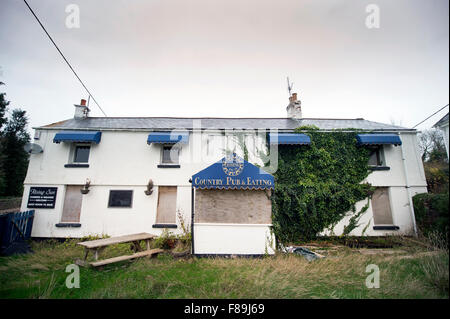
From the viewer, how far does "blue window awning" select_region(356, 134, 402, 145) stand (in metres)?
8.48

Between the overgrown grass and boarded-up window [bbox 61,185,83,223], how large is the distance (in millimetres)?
2409

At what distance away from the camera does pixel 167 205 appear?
8.92 meters

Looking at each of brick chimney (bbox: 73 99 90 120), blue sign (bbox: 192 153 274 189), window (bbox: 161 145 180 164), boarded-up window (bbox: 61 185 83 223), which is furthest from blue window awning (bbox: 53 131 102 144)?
blue sign (bbox: 192 153 274 189)

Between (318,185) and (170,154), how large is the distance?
7.72 metres

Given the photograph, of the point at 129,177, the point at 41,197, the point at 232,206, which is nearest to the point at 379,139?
the point at 232,206

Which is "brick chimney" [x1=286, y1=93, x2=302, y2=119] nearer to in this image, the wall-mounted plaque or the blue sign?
the blue sign

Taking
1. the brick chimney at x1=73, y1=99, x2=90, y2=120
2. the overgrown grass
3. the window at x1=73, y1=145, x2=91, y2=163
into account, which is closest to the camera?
the overgrown grass

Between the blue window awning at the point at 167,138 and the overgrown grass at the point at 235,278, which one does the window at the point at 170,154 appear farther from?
the overgrown grass at the point at 235,278

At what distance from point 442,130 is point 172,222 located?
9.70 m

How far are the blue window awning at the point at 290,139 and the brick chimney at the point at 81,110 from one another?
1226 centimetres

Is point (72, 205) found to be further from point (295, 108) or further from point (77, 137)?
point (295, 108)

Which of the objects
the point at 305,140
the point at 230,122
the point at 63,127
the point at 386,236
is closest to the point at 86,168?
the point at 63,127

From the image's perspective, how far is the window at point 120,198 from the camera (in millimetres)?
8695
